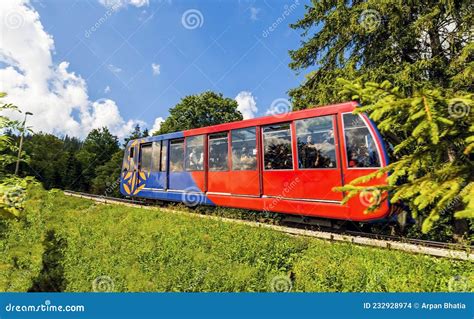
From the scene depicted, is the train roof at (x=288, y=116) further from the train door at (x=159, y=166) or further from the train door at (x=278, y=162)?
the train door at (x=159, y=166)

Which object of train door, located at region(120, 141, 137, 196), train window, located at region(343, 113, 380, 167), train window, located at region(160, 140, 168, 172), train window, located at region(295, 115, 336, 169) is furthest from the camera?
train door, located at region(120, 141, 137, 196)

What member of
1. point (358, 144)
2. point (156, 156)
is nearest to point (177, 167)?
point (156, 156)

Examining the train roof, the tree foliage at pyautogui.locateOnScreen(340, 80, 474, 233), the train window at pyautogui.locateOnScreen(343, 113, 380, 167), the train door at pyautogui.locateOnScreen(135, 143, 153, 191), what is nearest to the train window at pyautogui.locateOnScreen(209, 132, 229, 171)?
the train roof

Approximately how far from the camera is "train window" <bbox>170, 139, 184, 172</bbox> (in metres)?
11.9

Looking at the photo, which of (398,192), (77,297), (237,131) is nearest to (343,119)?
(237,131)

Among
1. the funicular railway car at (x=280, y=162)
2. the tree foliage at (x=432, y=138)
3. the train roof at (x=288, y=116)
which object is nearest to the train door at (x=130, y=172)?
the funicular railway car at (x=280, y=162)

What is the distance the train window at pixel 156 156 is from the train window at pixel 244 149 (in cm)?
476

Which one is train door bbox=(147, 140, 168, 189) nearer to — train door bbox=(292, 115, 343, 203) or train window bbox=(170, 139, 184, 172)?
train window bbox=(170, 139, 184, 172)

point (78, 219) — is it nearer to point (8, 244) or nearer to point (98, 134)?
point (8, 244)

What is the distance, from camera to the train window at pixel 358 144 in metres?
6.74

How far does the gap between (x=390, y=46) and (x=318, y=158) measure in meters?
5.59

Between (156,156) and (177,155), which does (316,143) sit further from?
(156,156)

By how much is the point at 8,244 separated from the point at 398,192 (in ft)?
35.9

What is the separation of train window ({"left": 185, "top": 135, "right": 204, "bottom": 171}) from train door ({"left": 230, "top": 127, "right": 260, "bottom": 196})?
1620 millimetres
